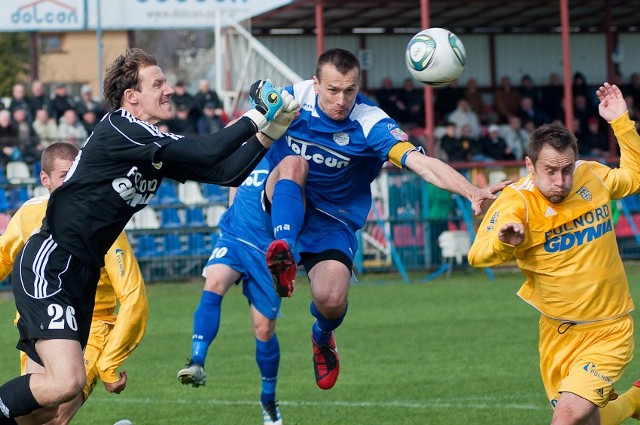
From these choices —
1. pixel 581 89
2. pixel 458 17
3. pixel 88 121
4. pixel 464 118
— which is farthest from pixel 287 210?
pixel 581 89

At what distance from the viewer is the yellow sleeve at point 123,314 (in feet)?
22.5

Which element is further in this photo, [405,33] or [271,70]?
[405,33]

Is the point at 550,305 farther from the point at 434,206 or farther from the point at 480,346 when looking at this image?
the point at 434,206

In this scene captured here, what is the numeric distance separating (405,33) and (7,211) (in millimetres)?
12257

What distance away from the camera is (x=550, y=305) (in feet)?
21.4

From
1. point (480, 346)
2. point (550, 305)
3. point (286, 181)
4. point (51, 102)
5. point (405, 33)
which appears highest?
point (405, 33)

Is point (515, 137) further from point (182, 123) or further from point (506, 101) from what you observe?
point (182, 123)

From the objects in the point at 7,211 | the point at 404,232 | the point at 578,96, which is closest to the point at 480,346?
the point at 404,232

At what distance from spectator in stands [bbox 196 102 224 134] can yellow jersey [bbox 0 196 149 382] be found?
13321 millimetres

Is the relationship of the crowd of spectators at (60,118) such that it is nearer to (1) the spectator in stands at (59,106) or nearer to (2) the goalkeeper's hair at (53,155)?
(1) the spectator in stands at (59,106)

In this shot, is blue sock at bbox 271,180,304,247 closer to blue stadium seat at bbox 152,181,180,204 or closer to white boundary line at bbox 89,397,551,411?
white boundary line at bbox 89,397,551,411

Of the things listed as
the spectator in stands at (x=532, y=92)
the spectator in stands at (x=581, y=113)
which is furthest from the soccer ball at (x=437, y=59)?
the spectator in stands at (x=532, y=92)

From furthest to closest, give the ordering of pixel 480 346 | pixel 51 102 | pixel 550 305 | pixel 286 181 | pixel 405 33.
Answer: pixel 405 33 < pixel 51 102 < pixel 480 346 < pixel 286 181 < pixel 550 305

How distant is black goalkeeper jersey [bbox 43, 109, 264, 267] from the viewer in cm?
604
